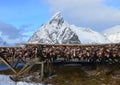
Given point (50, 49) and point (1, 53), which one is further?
point (1, 53)

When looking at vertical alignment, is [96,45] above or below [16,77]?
above

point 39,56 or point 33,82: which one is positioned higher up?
point 39,56

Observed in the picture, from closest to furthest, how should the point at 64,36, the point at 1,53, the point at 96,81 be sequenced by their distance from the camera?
1. the point at 96,81
2. the point at 1,53
3. the point at 64,36

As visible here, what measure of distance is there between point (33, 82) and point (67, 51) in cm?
469

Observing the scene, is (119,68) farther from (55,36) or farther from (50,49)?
(55,36)

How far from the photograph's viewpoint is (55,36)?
19875 centimetres

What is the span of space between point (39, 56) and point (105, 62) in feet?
21.4

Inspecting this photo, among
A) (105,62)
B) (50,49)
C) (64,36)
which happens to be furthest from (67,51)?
(64,36)

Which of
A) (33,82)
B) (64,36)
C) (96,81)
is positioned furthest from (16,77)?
(64,36)

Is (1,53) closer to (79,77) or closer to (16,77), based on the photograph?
(16,77)

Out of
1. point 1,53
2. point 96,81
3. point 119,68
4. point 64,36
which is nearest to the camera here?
point 96,81

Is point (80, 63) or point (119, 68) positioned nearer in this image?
point (119, 68)

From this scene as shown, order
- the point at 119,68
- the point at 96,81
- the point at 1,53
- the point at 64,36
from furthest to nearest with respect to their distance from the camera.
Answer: the point at 64,36 → the point at 1,53 → the point at 119,68 → the point at 96,81

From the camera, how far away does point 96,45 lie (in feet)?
117
